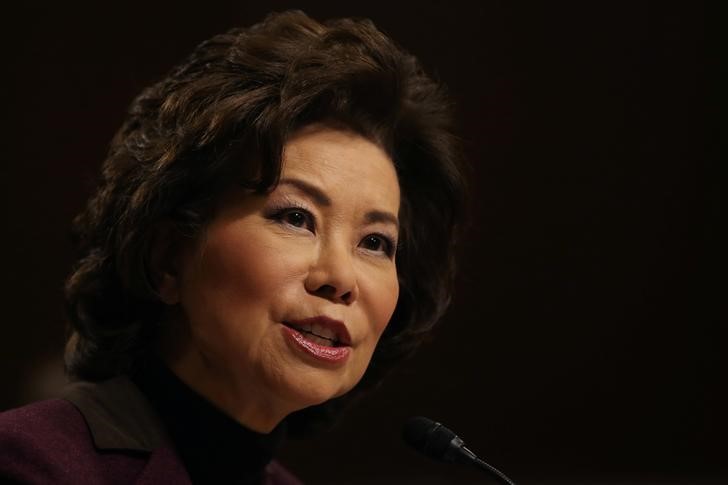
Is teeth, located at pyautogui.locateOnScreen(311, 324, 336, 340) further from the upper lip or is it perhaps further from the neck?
the neck

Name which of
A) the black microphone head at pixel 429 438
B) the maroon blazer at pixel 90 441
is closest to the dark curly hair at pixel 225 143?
the maroon blazer at pixel 90 441

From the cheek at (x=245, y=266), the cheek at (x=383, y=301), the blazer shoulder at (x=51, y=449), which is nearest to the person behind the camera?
the blazer shoulder at (x=51, y=449)

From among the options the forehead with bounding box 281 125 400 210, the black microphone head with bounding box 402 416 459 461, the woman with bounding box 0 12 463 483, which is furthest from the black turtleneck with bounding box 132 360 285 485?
the forehead with bounding box 281 125 400 210

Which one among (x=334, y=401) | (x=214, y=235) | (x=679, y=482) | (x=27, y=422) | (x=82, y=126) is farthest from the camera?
(x=679, y=482)

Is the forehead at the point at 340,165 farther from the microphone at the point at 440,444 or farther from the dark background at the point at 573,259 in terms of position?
the dark background at the point at 573,259

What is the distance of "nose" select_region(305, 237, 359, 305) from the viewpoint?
5.16ft

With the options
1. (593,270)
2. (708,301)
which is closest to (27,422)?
(593,270)

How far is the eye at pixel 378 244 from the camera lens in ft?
5.59

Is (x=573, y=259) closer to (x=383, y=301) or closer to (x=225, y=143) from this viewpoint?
(x=383, y=301)

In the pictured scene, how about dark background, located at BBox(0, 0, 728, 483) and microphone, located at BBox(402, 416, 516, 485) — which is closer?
microphone, located at BBox(402, 416, 516, 485)

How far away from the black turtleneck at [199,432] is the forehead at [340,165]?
37 centimetres

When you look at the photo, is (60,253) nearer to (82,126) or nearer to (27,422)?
(82,126)

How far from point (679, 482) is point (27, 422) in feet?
5.53

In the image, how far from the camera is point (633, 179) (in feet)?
8.89
